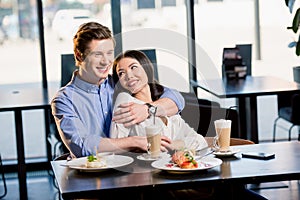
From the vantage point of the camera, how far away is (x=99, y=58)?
315 centimetres

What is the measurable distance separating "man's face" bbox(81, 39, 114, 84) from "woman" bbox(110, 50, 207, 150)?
7 cm

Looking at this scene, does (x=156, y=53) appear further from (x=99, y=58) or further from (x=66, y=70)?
(x=99, y=58)

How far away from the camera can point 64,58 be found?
5.68 m

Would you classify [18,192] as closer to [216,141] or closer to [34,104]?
[34,104]

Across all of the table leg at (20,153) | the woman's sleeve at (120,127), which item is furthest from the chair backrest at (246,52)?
the woman's sleeve at (120,127)

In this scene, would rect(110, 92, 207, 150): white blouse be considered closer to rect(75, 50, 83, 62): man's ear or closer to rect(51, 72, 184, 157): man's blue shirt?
rect(51, 72, 184, 157): man's blue shirt

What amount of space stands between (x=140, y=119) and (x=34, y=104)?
1965 mm

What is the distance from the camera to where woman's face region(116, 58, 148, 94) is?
320cm

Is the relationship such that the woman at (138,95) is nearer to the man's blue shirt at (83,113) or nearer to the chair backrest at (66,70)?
the man's blue shirt at (83,113)

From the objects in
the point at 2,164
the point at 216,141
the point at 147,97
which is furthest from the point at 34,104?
the point at 216,141

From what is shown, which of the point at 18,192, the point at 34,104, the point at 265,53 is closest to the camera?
the point at 34,104

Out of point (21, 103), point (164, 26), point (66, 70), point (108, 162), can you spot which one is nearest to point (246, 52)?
point (164, 26)

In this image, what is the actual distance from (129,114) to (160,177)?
55 centimetres

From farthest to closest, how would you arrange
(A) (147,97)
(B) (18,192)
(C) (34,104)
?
(B) (18,192), (C) (34,104), (A) (147,97)
